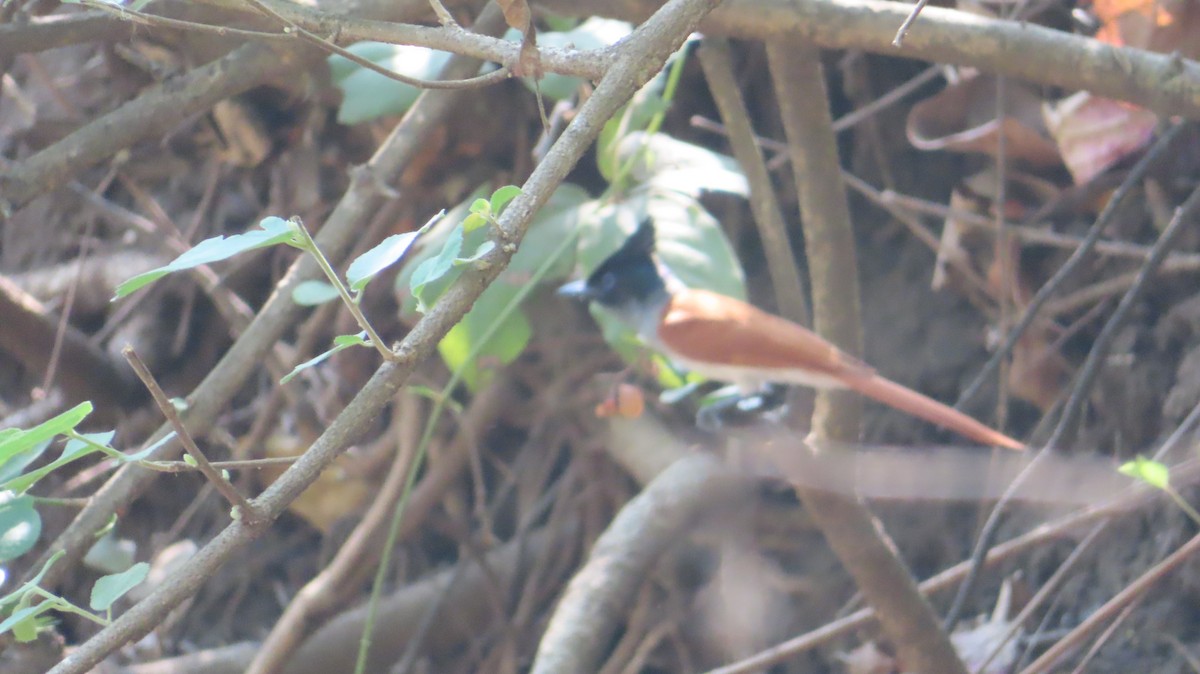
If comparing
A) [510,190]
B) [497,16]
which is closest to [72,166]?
[497,16]

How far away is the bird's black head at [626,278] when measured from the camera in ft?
7.70

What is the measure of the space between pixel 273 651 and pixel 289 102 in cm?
132

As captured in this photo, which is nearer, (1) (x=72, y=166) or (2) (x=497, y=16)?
(1) (x=72, y=166)

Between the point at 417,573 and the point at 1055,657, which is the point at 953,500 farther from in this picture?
the point at 417,573

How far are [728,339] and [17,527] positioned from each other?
182cm


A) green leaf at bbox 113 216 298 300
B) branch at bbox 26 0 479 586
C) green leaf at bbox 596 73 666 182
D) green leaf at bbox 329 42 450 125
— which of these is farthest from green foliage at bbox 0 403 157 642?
green leaf at bbox 596 73 666 182

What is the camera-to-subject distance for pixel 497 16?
5.80ft

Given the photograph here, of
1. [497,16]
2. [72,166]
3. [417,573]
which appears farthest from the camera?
[417,573]

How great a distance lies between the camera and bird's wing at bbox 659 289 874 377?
86.6 inches

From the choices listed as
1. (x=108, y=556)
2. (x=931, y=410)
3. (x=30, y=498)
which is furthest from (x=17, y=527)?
(x=931, y=410)

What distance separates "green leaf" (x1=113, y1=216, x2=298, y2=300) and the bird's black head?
1.46 meters

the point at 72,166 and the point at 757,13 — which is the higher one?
the point at 72,166

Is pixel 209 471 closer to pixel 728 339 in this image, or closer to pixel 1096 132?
pixel 728 339

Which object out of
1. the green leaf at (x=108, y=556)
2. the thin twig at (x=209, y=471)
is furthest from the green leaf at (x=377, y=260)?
the green leaf at (x=108, y=556)
